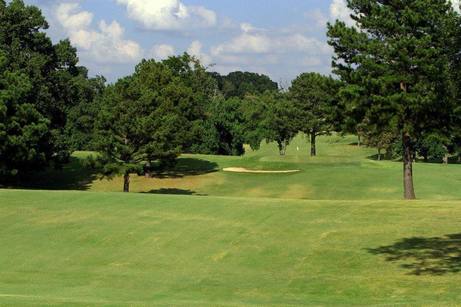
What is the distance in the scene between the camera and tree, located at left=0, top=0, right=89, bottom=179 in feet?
172

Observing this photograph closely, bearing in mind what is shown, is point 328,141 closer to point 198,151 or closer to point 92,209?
point 198,151

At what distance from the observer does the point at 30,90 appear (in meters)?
56.9

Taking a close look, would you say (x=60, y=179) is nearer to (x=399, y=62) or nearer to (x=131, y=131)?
(x=131, y=131)

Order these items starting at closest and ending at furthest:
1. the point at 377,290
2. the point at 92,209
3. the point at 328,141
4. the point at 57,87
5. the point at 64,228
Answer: the point at 377,290
the point at 64,228
the point at 92,209
the point at 57,87
the point at 328,141

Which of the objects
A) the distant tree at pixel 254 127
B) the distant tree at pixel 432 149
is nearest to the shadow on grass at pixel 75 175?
the distant tree at pixel 254 127

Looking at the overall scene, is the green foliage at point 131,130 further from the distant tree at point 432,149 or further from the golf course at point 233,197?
the distant tree at point 432,149

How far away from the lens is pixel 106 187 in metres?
61.4

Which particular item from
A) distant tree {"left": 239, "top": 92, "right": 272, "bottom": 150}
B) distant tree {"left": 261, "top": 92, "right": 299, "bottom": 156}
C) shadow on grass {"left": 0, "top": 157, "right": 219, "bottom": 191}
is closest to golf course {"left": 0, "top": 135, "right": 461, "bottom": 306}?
shadow on grass {"left": 0, "top": 157, "right": 219, "bottom": 191}

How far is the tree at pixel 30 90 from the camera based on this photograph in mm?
52281

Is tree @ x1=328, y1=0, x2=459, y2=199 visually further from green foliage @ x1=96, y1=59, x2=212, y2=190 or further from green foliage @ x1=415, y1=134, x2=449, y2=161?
green foliage @ x1=415, y1=134, x2=449, y2=161

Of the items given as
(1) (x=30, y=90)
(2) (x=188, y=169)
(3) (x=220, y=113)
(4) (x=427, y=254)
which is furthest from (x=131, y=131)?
(3) (x=220, y=113)

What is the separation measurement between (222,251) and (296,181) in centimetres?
3577

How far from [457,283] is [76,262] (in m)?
13.5

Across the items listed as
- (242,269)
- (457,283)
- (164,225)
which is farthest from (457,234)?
(164,225)
